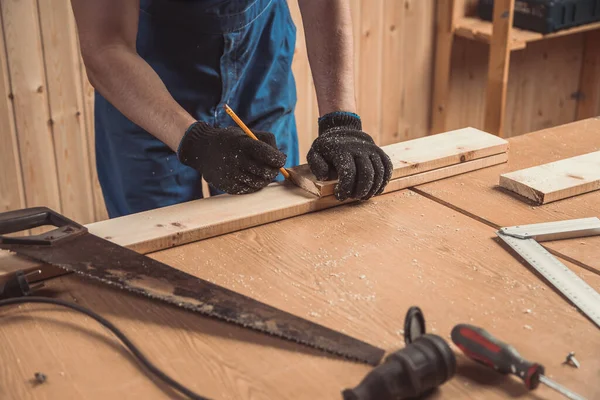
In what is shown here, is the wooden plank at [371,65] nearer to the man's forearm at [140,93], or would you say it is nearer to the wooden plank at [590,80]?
the wooden plank at [590,80]

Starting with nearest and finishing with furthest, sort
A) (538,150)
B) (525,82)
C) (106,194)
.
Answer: (538,150) < (106,194) < (525,82)

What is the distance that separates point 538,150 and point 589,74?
303cm

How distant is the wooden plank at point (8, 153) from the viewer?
283 cm

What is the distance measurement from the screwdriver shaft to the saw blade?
0.73ft

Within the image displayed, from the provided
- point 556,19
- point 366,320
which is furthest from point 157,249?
point 556,19

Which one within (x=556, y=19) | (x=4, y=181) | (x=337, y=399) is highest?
(x=556, y=19)

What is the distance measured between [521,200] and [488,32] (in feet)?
7.61

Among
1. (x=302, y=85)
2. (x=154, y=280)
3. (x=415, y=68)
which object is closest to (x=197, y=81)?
(x=154, y=280)

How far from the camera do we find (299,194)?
156 centimetres

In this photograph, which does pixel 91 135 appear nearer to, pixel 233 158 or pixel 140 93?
pixel 140 93

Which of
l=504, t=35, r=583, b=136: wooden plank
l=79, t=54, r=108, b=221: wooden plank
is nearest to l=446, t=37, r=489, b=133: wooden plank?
l=504, t=35, r=583, b=136: wooden plank

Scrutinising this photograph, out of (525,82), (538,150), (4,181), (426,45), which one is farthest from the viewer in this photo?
(525,82)

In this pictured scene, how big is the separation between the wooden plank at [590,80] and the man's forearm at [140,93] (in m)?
3.56

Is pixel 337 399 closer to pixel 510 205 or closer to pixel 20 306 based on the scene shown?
pixel 20 306
